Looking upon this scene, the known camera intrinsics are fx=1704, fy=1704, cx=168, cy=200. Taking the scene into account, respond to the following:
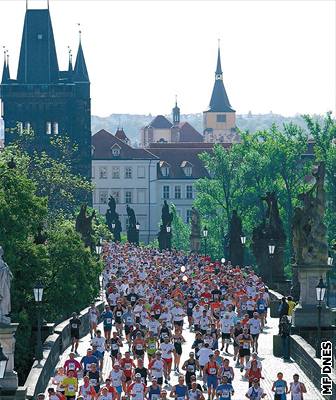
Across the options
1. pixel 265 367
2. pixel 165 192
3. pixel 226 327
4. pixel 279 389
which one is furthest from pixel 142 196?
pixel 279 389

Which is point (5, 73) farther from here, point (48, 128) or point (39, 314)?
point (39, 314)

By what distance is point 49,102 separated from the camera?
14450cm

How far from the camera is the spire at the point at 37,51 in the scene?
137 meters

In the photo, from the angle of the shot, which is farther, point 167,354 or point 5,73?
point 5,73

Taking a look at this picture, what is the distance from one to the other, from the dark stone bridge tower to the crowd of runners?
81.2 meters

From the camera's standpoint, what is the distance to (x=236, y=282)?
50.7 metres

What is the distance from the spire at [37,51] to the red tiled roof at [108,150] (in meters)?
23.8

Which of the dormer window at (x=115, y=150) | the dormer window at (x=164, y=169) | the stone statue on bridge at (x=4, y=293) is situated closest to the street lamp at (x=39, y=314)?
the stone statue on bridge at (x=4, y=293)

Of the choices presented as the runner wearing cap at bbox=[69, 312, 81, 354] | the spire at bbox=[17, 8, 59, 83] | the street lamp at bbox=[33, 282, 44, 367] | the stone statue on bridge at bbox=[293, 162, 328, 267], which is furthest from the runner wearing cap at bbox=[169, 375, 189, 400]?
the spire at bbox=[17, 8, 59, 83]

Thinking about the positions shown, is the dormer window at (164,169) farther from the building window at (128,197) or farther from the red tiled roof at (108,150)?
the building window at (128,197)

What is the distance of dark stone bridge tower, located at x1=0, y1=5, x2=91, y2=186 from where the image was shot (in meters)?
141

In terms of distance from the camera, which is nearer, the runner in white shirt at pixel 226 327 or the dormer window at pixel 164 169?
the runner in white shirt at pixel 226 327

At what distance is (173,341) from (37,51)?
333 ft

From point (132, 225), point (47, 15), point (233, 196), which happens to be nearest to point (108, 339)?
point (132, 225)
